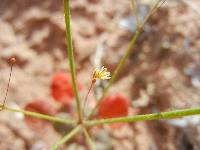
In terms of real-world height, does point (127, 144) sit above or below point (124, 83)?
below

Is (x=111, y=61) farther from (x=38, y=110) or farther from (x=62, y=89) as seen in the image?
(x=38, y=110)

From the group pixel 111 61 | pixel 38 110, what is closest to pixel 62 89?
pixel 38 110

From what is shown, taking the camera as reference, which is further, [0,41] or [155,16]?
[155,16]

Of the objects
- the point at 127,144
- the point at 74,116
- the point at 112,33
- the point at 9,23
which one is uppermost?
the point at 9,23

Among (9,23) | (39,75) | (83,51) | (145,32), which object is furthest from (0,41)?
(145,32)

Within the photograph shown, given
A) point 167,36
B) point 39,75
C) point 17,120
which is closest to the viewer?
point 17,120

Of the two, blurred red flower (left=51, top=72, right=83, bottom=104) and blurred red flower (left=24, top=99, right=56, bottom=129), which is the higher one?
blurred red flower (left=51, top=72, right=83, bottom=104)

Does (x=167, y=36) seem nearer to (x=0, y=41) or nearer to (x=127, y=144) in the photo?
(x=127, y=144)

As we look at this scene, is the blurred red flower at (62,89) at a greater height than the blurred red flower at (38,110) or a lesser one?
greater
